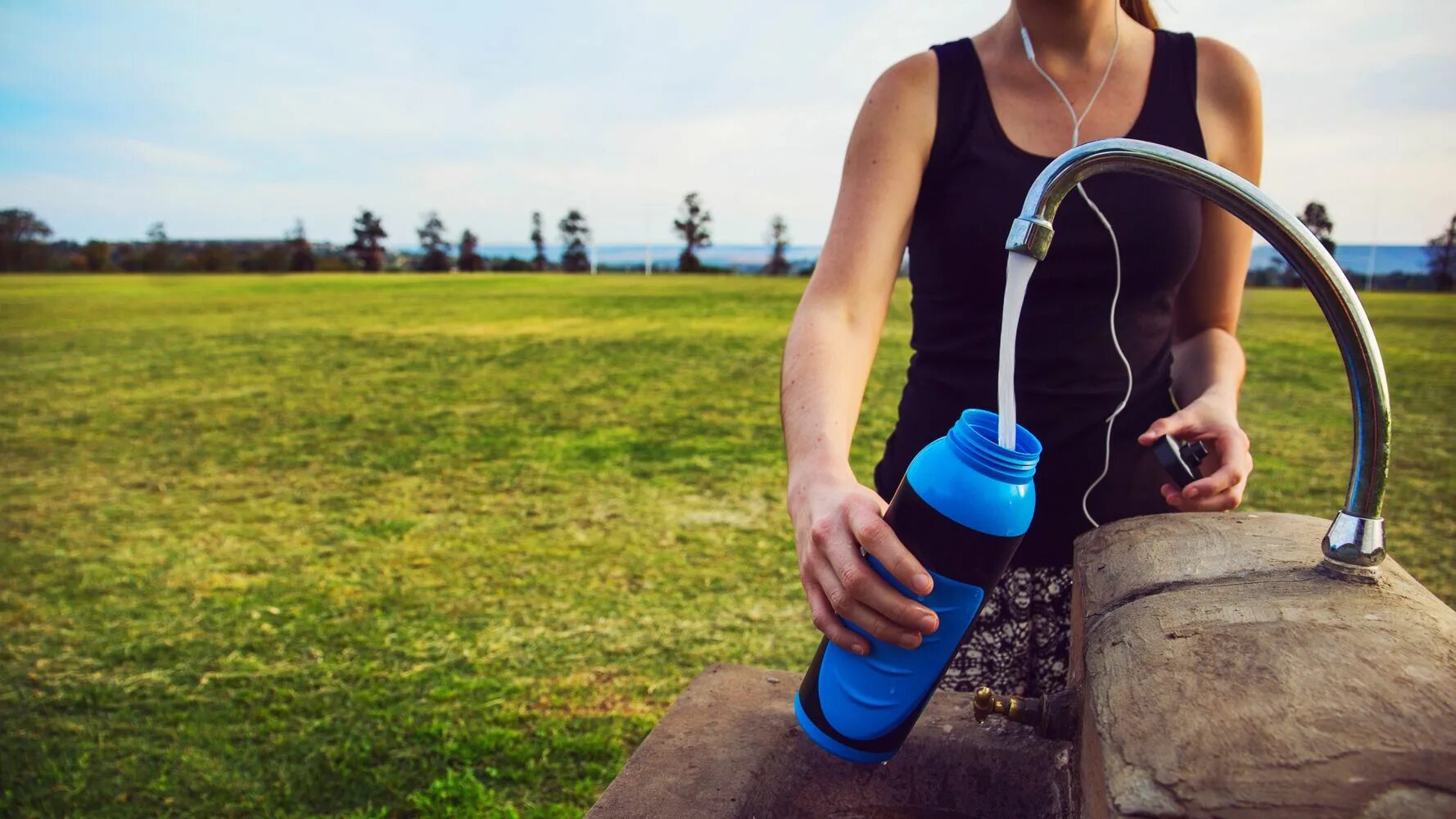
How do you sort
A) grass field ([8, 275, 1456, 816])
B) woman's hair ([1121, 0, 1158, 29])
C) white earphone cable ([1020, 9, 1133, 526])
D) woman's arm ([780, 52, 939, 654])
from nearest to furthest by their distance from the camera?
woman's arm ([780, 52, 939, 654]) < white earphone cable ([1020, 9, 1133, 526]) < woman's hair ([1121, 0, 1158, 29]) < grass field ([8, 275, 1456, 816])

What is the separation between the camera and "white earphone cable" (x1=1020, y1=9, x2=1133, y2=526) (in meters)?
1.29

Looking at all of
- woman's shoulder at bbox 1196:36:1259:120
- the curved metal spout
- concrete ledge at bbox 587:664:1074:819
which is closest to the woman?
woman's shoulder at bbox 1196:36:1259:120

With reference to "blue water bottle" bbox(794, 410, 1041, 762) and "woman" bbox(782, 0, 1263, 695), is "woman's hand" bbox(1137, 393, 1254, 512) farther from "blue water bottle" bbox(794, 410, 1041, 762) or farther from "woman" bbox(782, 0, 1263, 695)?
"blue water bottle" bbox(794, 410, 1041, 762)

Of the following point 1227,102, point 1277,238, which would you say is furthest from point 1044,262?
point 1277,238

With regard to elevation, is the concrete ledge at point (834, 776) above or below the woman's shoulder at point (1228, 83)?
below

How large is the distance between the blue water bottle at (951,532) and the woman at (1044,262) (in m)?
0.38

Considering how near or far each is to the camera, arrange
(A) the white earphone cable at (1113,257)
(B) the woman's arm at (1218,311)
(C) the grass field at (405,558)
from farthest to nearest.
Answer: (C) the grass field at (405,558)
(A) the white earphone cable at (1113,257)
(B) the woman's arm at (1218,311)

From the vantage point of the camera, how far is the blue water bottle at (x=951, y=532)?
31.8 inches

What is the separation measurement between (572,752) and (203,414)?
6465mm

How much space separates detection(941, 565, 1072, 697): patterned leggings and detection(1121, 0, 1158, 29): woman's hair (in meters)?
0.94

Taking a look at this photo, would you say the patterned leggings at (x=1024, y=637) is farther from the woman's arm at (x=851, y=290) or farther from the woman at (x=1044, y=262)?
the woman's arm at (x=851, y=290)

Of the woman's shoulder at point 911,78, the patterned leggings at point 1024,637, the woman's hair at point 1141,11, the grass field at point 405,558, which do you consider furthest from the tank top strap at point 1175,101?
the grass field at point 405,558

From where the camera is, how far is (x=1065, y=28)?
1.34 m

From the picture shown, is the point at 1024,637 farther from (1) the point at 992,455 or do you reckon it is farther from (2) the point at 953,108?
(2) the point at 953,108
